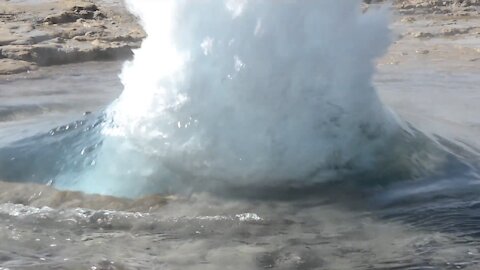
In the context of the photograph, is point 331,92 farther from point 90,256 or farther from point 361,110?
point 90,256

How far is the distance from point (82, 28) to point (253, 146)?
10.0 meters

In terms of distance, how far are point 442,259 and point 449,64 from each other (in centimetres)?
671

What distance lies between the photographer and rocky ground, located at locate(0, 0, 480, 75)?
1098 cm

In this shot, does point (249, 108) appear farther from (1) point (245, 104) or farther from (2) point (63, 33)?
(2) point (63, 33)

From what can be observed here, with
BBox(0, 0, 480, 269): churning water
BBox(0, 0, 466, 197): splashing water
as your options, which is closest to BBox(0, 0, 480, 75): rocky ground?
BBox(0, 0, 480, 269): churning water

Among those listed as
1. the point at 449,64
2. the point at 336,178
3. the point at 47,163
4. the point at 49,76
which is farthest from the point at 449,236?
the point at 49,76

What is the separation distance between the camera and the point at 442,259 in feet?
10.5

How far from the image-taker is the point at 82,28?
539 inches

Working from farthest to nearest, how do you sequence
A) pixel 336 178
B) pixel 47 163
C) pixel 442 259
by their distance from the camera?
pixel 47 163 < pixel 336 178 < pixel 442 259

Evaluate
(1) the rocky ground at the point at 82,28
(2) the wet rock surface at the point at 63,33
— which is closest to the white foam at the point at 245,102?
(1) the rocky ground at the point at 82,28

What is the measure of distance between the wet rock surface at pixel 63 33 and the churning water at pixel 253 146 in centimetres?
605

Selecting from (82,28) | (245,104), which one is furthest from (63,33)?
(245,104)

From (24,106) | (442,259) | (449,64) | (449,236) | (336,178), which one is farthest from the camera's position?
(449,64)

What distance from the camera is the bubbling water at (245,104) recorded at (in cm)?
416
